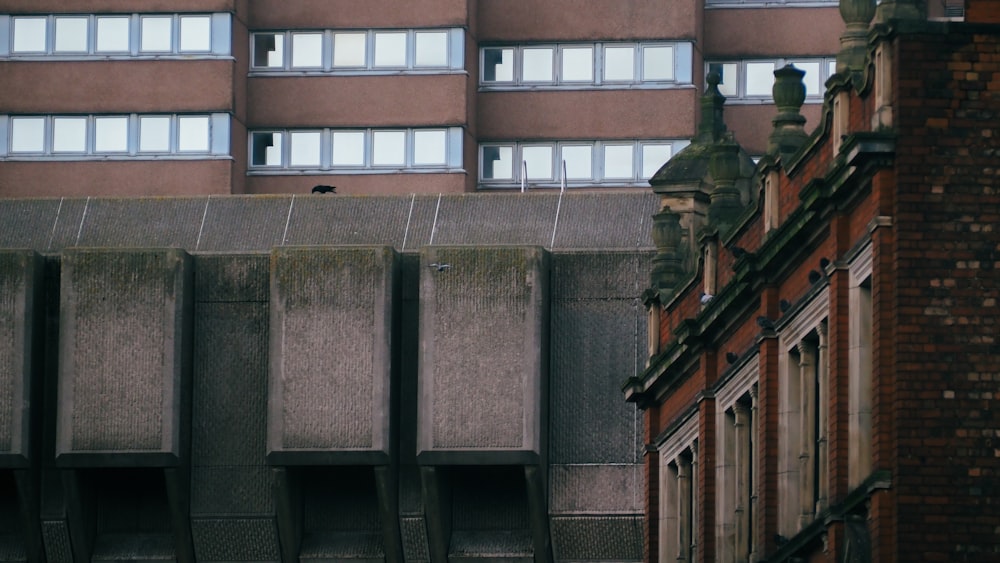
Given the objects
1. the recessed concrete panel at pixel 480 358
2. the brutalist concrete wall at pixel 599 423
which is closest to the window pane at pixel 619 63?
the brutalist concrete wall at pixel 599 423

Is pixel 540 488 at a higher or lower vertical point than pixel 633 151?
lower

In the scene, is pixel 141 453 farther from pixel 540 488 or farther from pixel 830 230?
pixel 830 230

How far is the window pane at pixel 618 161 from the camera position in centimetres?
9838

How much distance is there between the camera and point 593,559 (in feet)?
220

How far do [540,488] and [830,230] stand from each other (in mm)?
31920

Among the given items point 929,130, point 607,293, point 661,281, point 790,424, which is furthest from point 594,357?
point 929,130

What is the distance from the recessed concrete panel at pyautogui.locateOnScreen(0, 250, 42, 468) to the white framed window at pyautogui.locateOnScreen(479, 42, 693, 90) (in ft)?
110

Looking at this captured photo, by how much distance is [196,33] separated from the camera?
9800 cm

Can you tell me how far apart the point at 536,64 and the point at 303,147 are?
7.29m

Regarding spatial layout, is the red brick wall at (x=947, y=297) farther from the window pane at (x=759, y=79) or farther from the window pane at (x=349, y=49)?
the window pane at (x=349, y=49)

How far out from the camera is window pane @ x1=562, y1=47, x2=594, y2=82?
9938 centimetres

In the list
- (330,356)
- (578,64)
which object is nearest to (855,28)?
(330,356)

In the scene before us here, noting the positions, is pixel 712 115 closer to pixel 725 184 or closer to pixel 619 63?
pixel 725 184

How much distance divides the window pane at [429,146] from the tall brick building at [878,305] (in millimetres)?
57079
